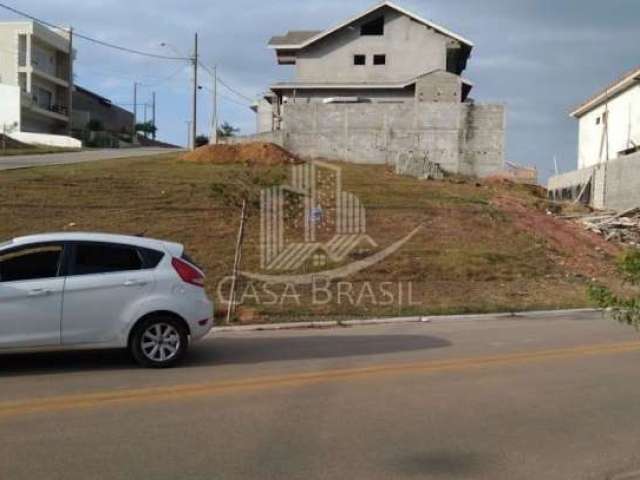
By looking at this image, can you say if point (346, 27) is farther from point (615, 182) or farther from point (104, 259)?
point (104, 259)

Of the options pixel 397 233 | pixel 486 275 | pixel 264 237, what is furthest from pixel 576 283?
pixel 264 237

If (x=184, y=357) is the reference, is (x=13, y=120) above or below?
above

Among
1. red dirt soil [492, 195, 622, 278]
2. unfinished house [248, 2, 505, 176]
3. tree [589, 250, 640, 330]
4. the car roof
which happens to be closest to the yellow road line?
the car roof

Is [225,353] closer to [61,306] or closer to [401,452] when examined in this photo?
[61,306]

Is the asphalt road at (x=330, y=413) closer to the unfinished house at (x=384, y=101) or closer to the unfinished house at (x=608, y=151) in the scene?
the unfinished house at (x=608, y=151)

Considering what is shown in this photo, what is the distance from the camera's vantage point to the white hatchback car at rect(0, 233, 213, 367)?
8.61 m

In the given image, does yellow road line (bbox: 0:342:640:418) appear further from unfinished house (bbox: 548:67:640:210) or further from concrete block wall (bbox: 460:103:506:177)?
concrete block wall (bbox: 460:103:506:177)

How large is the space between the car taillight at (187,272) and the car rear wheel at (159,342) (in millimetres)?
508

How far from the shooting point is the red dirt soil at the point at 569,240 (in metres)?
20.1

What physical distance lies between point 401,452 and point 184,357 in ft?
15.3

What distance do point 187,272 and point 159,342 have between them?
35.3 inches

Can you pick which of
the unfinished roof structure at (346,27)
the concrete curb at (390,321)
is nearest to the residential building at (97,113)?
the unfinished roof structure at (346,27)

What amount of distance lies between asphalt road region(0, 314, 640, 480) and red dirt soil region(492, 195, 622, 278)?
31.0ft

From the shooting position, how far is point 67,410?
6855 millimetres
